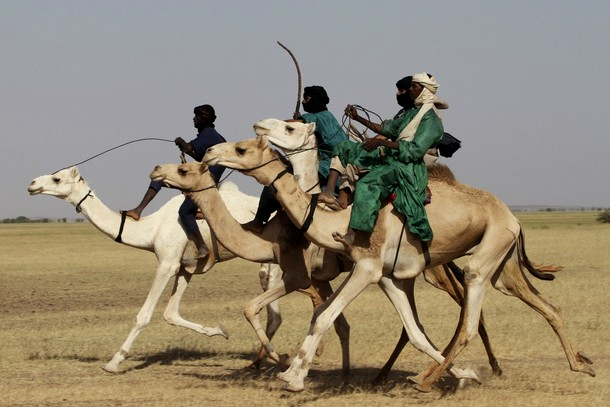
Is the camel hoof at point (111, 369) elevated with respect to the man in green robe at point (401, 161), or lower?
lower

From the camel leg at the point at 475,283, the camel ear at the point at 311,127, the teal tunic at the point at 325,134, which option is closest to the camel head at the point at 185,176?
the camel ear at the point at 311,127

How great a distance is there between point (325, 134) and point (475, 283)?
2.04m

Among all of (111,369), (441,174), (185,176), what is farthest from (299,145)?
(111,369)

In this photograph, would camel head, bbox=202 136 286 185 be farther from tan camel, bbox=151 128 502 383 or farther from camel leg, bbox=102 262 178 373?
camel leg, bbox=102 262 178 373

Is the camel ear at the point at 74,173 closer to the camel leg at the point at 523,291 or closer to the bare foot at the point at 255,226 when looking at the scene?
the bare foot at the point at 255,226

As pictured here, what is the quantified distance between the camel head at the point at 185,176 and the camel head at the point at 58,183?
217cm

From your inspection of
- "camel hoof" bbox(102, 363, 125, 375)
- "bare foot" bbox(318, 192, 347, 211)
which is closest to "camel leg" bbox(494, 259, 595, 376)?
"bare foot" bbox(318, 192, 347, 211)

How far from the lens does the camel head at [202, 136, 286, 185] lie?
32.6 ft

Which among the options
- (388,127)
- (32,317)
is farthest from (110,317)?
(388,127)

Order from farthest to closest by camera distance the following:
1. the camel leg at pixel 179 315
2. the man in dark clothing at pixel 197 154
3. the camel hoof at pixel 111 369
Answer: the camel leg at pixel 179 315 < the man in dark clothing at pixel 197 154 < the camel hoof at pixel 111 369

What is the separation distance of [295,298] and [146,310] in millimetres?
9474

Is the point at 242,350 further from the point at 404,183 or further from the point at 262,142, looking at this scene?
the point at 404,183

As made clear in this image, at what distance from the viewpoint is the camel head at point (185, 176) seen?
34.3 ft

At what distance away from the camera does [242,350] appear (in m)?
13.8
